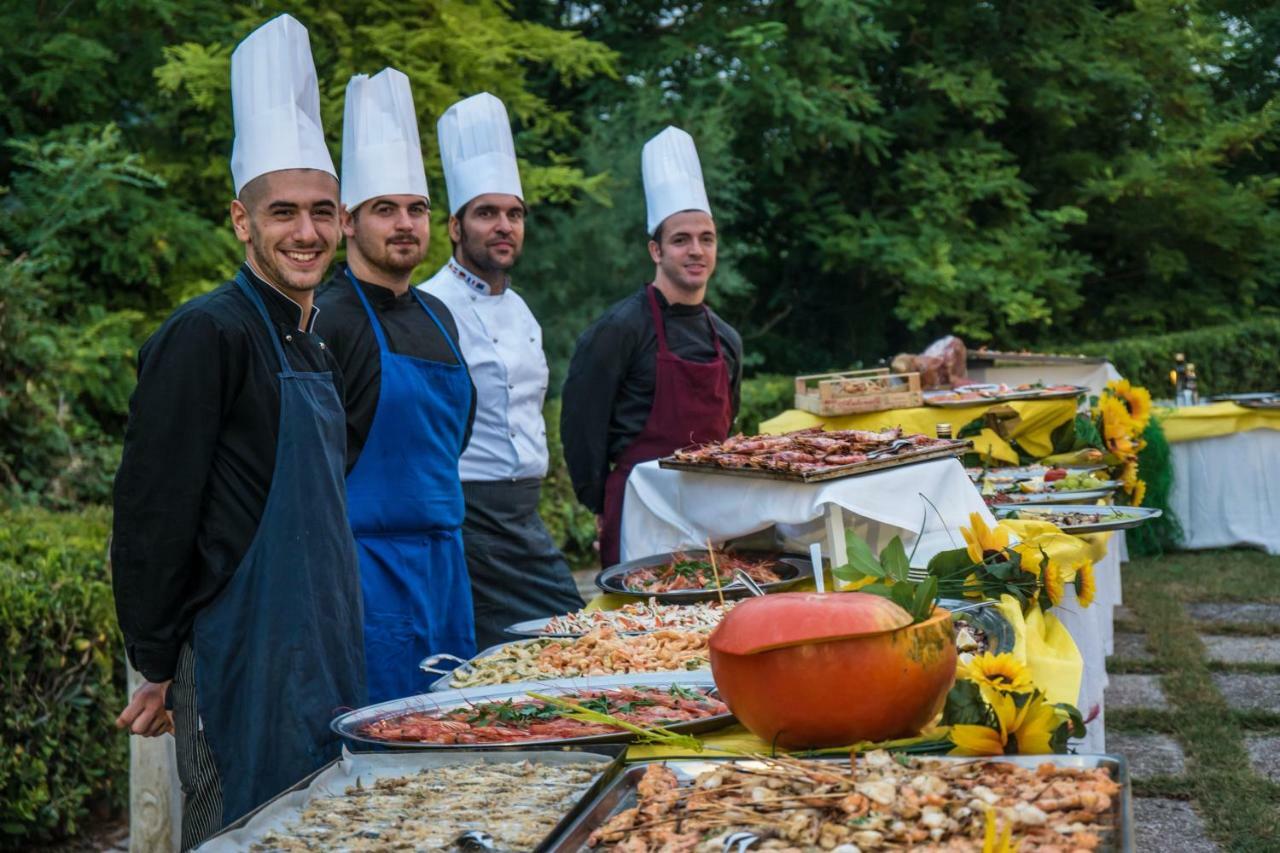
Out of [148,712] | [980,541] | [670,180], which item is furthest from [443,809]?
[670,180]

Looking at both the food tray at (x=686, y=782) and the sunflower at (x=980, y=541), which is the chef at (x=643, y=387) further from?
the food tray at (x=686, y=782)

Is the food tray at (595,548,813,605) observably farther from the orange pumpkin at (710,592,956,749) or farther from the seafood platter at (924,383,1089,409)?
the seafood platter at (924,383,1089,409)

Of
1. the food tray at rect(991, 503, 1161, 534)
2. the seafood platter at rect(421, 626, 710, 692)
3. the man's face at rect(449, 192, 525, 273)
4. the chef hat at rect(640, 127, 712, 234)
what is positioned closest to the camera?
the seafood platter at rect(421, 626, 710, 692)

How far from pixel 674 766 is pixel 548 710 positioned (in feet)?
1.38

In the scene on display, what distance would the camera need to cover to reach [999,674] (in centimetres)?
164

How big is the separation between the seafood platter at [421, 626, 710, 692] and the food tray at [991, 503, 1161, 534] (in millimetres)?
1175

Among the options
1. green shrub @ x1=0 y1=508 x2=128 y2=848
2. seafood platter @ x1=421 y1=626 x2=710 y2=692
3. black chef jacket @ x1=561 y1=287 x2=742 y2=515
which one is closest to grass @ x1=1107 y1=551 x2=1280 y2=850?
black chef jacket @ x1=561 y1=287 x2=742 y2=515

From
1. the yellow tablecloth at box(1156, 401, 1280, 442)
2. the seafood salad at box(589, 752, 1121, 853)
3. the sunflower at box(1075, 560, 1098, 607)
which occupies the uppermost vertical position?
the seafood salad at box(589, 752, 1121, 853)

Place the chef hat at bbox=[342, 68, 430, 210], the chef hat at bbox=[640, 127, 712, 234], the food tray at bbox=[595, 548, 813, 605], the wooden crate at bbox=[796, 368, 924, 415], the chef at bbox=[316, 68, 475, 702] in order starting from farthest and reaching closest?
the wooden crate at bbox=[796, 368, 924, 415], the chef hat at bbox=[640, 127, 712, 234], the chef hat at bbox=[342, 68, 430, 210], the chef at bbox=[316, 68, 475, 702], the food tray at bbox=[595, 548, 813, 605]

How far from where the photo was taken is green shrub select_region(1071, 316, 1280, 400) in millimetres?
11836

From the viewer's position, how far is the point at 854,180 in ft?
47.1

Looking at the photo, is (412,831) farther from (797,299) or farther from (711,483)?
(797,299)

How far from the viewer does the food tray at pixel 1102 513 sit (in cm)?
322

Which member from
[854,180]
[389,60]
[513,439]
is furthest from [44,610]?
[854,180]
